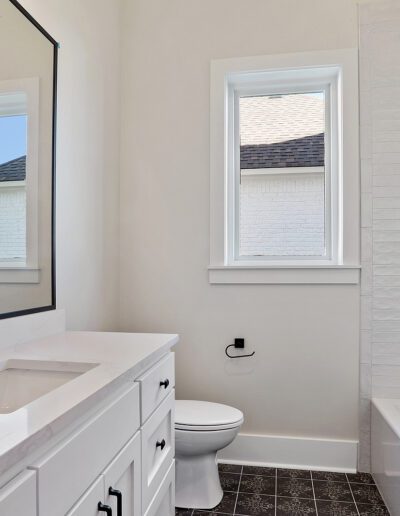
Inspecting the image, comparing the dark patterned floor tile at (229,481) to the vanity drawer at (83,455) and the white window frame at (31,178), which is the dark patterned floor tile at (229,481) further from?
the white window frame at (31,178)

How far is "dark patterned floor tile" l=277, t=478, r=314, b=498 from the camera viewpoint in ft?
6.34

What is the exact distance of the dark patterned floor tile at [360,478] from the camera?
2.06 metres

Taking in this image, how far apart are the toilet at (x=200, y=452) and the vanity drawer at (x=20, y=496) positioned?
1.21 m

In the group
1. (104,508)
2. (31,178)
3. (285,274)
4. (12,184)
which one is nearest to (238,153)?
(285,274)

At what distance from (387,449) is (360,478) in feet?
1.11

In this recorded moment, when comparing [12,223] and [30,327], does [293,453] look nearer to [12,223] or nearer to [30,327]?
[30,327]

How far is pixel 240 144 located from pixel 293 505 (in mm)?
1935

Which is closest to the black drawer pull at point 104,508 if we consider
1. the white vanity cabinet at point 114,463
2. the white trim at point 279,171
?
the white vanity cabinet at point 114,463

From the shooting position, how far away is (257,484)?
2027mm

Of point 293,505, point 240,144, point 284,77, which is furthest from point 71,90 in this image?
point 293,505

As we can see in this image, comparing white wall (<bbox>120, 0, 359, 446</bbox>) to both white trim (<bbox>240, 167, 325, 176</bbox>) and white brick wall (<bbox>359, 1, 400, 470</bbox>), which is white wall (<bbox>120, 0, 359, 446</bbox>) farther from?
white trim (<bbox>240, 167, 325, 176</bbox>)

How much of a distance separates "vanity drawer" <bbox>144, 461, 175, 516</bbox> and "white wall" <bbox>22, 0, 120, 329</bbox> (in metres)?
0.79

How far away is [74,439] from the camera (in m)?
0.81

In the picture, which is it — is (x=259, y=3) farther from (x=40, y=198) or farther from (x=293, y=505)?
(x=293, y=505)
